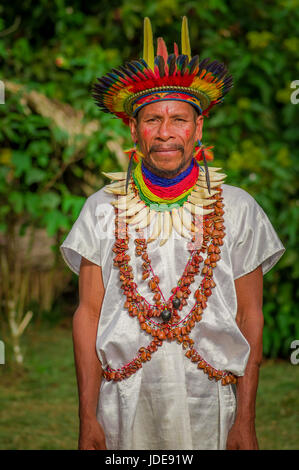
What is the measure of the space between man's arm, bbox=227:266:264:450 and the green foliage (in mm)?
2749

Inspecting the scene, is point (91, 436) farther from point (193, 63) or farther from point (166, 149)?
point (193, 63)

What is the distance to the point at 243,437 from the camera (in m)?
2.03

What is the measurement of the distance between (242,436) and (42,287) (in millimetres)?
4351

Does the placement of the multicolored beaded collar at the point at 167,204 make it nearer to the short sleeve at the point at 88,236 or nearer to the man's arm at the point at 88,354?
the short sleeve at the point at 88,236

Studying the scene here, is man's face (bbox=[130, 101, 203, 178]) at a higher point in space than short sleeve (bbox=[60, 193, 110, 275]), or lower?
higher

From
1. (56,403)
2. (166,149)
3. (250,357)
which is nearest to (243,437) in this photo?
(250,357)

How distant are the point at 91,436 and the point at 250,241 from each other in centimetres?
95

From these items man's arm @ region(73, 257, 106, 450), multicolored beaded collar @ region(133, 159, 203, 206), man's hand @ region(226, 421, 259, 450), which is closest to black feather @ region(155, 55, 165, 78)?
multicolored beaded collar @ region(133, 159, 203, 206)

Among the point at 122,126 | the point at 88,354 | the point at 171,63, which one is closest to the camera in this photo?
the point at 171,63

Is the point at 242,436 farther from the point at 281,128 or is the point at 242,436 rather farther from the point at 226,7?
the point at 226,7

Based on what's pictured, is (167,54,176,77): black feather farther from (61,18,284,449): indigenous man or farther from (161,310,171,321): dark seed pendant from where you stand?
(161,310,171,321): dark seed pendant

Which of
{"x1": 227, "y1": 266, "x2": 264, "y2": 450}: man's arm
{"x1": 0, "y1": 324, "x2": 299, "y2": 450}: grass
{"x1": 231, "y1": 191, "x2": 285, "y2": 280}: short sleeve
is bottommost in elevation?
{"x1": 0, "y1": 324, "x2": 299, "y2": 450}: grass

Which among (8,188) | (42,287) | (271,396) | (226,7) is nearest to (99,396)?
(271,396)

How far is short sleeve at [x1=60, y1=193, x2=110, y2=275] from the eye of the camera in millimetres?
2195
